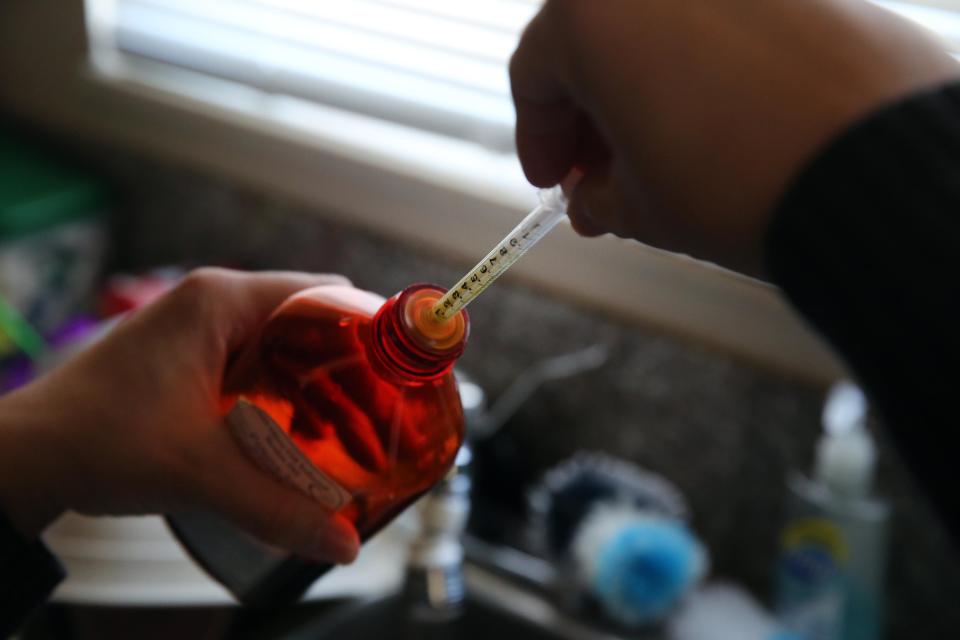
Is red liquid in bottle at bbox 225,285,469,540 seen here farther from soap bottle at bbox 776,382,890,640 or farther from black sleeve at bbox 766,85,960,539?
soap bottle at bbox 776,382,890,640

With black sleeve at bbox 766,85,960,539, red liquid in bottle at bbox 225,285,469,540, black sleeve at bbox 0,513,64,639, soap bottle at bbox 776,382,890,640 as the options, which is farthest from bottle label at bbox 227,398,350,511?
soap bottle at bbox 776,382,890,640

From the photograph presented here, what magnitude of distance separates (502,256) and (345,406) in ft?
0.34

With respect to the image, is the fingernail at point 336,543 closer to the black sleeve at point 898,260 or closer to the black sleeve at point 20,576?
the black sleeve at point 20,576

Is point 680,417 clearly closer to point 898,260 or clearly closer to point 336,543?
point 336,543

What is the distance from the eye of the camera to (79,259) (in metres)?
1.14

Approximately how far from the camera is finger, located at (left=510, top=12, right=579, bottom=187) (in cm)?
41

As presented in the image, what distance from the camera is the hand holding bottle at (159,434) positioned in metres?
0.48

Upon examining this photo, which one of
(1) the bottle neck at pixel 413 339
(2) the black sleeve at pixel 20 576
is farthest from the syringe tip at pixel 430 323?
(2) the black sleeve at pixel 20 576

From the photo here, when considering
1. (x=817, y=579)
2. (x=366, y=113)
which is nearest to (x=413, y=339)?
(x=817, y=579)

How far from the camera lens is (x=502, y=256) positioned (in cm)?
47

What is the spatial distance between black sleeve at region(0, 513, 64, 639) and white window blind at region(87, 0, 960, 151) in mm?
558

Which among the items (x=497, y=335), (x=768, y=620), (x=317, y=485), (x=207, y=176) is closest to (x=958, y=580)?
(x=768, y=620)

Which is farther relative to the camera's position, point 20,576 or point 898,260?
point 20,576

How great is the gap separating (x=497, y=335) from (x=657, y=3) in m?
0.61
